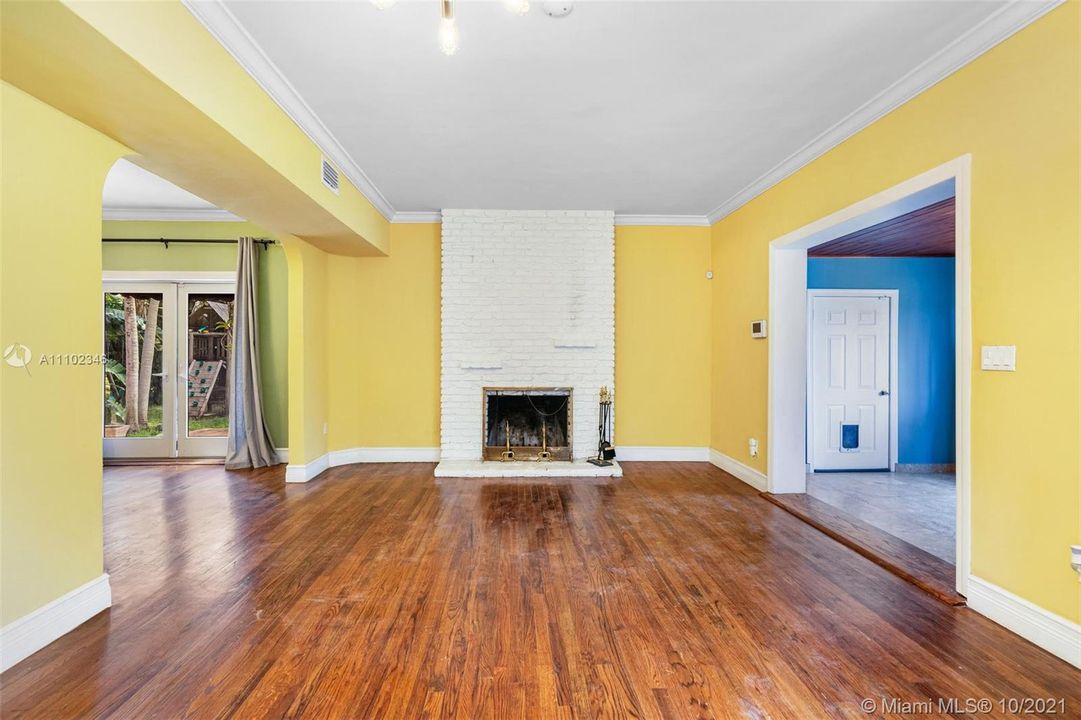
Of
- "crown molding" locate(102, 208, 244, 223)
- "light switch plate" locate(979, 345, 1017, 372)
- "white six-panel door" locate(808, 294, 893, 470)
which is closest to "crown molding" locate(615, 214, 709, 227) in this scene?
"white six-panel door" locate(808, 294, 893, 470)

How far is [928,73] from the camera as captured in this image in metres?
2.45

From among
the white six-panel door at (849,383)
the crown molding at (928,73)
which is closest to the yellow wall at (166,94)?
the crown molding at (928,73)

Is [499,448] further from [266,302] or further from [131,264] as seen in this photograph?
[131,264]

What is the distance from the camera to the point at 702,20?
7.02 feet

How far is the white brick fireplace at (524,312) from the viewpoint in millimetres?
5105

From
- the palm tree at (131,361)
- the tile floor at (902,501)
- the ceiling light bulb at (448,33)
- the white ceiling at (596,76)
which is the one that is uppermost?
the white ceiling at (596,76)

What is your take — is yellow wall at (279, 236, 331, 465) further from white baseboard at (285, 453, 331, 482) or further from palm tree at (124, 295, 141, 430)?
palm tree at (124, 295, 141, 430)

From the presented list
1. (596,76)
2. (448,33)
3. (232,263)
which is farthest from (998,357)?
(232,263)

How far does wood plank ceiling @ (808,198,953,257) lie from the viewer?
3.80 m

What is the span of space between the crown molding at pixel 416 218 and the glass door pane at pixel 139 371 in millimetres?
2835

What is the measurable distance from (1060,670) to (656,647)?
1.55 metres

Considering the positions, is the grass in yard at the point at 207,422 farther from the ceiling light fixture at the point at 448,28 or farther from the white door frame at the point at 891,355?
the white door frame at the point at 891,355

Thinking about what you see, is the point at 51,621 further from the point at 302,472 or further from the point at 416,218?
the point at 416,218

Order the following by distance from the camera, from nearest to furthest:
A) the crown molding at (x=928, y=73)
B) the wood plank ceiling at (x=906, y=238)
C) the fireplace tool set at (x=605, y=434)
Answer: the crown molding at (x=928, y=73) → the wood plank ceiling at (x=906, y=238) → the fireplace tool set at (x=605, y=434)
